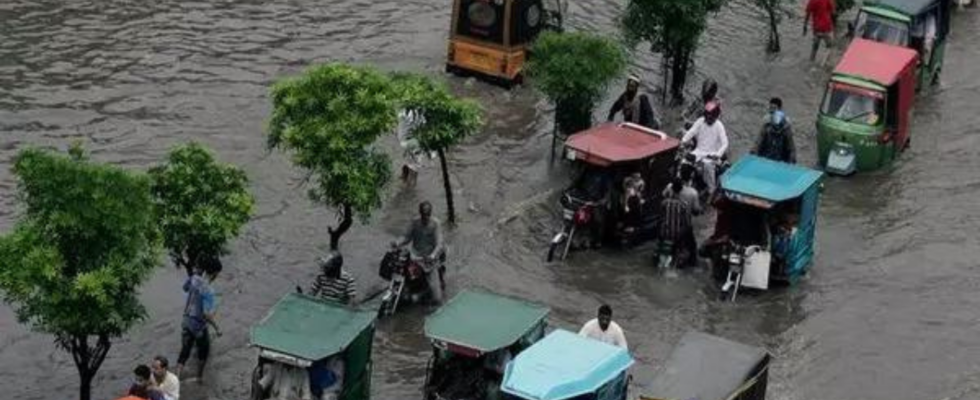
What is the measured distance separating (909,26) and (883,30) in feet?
1.61

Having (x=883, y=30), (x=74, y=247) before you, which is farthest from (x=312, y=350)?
(x=883, y=30)

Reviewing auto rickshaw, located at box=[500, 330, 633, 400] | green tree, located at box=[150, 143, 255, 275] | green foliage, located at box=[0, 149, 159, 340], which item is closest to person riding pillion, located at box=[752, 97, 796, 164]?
auto rickshaw, located at box=[500, 330, 633, 400]

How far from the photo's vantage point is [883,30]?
31062 mm

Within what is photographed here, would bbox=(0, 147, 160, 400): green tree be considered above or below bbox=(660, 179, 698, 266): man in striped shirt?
above

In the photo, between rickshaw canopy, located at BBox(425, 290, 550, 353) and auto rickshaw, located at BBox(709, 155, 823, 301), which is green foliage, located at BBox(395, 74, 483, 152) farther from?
rickshaw canopy, located at BBox(425, 290, 550, 353)

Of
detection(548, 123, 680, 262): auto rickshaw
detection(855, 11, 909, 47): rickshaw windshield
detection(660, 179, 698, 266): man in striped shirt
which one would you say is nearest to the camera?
detection(660, 179, 698, 266): man in striped shirt

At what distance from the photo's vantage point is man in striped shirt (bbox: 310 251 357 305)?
20.5m

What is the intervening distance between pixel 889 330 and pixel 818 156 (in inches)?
257

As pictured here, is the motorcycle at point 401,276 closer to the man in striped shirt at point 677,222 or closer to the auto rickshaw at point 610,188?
the auto rickshaw at point 610,188

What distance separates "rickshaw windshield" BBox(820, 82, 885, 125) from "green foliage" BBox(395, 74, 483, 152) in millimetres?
7142

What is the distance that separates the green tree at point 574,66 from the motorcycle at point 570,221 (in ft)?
9.66

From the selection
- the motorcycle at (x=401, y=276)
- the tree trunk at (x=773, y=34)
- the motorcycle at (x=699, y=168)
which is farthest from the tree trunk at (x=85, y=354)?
the tree trunk at (x=773, y=34)

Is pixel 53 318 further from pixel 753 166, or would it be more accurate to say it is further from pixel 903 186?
pixel 903 186

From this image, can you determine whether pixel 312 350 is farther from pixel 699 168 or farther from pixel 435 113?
pixel 699 168
